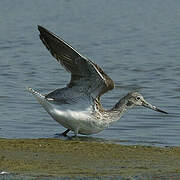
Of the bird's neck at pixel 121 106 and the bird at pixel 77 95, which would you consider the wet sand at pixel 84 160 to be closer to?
the bird at pixel 77 95

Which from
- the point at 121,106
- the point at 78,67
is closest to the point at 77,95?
the point at 78,67

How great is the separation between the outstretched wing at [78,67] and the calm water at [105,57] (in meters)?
0.88

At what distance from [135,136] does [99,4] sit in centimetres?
1511

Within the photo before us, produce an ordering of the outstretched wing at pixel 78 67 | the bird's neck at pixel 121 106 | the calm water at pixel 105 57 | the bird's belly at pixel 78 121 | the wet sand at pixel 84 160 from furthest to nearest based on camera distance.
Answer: the calm water at pixel 105 57
the bird's neck at pixel 121 106
the bird's belly at pixel 78 121
the outstretched wing at pixel 78 67
the wet sand at pixel 84 160

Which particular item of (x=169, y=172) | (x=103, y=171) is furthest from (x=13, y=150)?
(x=169, y=172)

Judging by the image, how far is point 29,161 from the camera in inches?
328

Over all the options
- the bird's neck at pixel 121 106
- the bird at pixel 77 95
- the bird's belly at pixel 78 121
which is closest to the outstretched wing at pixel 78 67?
the bird at pixel 77 95

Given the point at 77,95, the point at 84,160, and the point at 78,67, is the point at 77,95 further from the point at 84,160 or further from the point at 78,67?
the point at 84,160

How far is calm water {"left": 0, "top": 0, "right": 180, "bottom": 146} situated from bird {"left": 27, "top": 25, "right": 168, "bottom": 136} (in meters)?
0.46

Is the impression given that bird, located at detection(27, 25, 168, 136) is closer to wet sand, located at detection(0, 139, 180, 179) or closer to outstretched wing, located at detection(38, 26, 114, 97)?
outstretched wing, located at detection(38, 26, 114, 97)

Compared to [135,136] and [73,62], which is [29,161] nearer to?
[73,62]

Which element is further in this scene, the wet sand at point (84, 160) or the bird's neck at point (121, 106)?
the bird's neck at point (121, 106)

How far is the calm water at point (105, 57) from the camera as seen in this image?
1198cm

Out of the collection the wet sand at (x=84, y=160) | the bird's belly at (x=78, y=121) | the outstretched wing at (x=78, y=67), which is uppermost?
the outstretched wing at (x=78, y=67)
